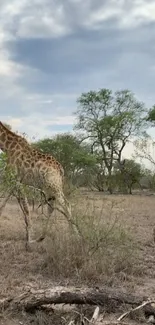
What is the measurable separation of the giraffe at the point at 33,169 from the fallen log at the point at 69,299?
129 inches

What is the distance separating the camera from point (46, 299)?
387cm

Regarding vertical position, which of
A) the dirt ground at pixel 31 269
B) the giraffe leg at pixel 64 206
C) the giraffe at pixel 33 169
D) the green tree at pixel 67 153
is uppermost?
the green tree at pixel 67 153

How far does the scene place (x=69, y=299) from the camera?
3906mm

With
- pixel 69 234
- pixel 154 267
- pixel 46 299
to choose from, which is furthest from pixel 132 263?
pixel 46 299

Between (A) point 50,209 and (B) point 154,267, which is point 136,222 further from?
(B) point 154,267

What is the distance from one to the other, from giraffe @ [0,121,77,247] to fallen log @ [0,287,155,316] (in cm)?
328

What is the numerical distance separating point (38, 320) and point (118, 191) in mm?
26266

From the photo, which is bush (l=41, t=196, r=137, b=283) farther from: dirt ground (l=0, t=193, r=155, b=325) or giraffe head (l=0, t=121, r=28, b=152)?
giraffe head (l=0, t=121, r=28, b=152)

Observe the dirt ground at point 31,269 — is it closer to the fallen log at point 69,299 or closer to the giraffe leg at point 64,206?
the fallen log at point 69,299

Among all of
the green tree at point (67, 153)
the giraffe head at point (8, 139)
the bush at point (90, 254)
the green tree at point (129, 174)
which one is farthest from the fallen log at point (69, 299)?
the green tree at point (129, 174)

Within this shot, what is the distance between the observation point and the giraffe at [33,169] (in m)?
7.61

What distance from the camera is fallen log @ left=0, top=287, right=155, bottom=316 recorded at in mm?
3881

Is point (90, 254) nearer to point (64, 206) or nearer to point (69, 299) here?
point (69, 299)

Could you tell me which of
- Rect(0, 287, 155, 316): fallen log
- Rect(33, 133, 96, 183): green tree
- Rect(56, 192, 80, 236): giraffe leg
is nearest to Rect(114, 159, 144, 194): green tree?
Rect(33, 133, 96, 183): green tree
